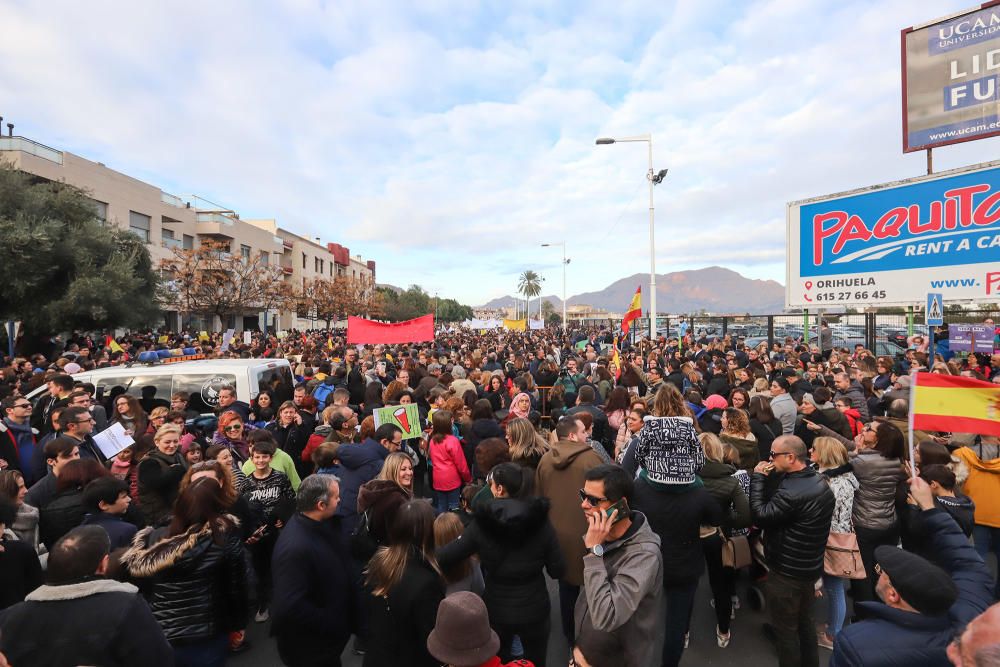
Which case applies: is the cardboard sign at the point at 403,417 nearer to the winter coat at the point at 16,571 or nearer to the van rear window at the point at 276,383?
the van rear window at the point at 276,383

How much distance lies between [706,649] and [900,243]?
14300 millimetres

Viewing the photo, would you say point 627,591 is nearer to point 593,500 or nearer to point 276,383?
point 593,500

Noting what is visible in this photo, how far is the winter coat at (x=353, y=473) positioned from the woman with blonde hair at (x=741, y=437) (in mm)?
3132

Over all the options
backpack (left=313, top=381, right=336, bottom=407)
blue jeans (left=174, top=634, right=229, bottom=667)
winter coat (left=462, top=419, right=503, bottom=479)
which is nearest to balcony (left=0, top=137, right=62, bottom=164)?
backpack (left=313, top=381, right=336, bottom=407)

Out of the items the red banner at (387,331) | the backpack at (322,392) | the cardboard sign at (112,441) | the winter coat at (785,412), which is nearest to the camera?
the cardboard sign at (112,441)

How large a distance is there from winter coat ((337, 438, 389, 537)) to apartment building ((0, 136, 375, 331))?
78.3 ft

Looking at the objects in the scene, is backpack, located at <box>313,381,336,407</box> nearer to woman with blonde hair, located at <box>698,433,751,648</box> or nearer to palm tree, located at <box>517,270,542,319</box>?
woman with blonde hair, located at <box>698,433,751,648</box>

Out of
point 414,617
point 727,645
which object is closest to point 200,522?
point 414,617

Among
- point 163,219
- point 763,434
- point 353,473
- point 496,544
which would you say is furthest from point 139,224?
point 496,544

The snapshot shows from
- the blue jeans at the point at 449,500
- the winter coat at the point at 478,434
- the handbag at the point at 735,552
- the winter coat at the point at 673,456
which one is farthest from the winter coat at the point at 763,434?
the blue jeans at the point at 449,500

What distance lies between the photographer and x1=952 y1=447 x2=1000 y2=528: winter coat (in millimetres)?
4289

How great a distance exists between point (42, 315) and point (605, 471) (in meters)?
22.0

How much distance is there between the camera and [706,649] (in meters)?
4.02

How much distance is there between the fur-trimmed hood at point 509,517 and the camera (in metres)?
2.80
